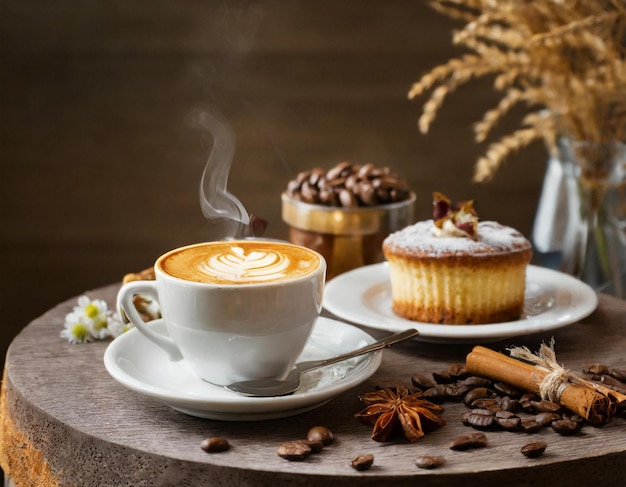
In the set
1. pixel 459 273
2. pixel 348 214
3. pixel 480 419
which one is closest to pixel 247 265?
pixel 480 419

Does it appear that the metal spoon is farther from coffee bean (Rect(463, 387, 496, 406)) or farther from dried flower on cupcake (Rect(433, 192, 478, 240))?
dried flower on cupcake (Rect(433, 192, 478, 240))

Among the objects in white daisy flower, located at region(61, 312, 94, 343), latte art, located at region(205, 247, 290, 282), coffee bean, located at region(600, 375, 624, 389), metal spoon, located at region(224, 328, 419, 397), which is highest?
latte art, located at region(205, 247, 290, 282)

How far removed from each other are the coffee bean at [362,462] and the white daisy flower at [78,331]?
684 millimetres

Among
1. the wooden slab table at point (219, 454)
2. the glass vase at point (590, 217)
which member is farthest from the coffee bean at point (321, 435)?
the glass vase at point (590, 217)

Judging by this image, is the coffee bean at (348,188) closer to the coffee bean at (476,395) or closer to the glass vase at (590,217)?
the glass vase at (590,217)

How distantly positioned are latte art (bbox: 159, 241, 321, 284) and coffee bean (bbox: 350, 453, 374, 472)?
29cm

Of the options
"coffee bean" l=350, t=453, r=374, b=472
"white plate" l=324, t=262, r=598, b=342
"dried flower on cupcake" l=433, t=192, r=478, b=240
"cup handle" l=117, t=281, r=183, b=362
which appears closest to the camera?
"coffee bean" l=350, t=453, r=374, b=472

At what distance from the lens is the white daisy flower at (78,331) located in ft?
4.98

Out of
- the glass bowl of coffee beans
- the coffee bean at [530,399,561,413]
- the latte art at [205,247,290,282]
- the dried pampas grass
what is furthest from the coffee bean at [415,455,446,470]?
the dried pampas grass

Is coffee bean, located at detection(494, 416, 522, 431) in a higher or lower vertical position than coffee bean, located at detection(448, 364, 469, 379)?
higher

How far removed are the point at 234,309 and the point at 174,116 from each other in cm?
231

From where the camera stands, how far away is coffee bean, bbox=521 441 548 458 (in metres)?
1.05

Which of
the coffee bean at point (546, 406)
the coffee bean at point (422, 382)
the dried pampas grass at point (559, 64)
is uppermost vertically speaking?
the dried pampas grass at point (559, 64)

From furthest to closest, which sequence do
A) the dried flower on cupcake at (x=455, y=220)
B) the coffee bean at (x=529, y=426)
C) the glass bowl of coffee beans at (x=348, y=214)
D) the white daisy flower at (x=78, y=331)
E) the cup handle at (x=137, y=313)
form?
the glass bowl of coffee beans at (x=348, y=214) → the dried flower on cupcake at (x=455, y=220) → the white daisy flower at (x=78, y=331) → the cup handle at (x=137, y=313) → the coffee bean at (x=529, y=426)
